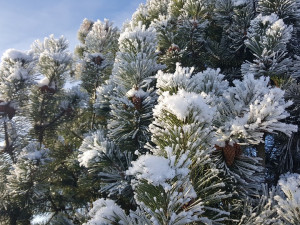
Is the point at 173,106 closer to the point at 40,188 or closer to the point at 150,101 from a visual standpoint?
the point at 150,101

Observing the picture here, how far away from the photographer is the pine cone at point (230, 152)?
4.72 ft

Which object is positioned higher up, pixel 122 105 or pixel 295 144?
pixel 122 105

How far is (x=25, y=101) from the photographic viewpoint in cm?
322

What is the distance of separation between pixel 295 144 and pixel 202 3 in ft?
5.43

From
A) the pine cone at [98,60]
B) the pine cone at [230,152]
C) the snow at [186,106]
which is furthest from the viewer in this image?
the pine cone at [98,60]

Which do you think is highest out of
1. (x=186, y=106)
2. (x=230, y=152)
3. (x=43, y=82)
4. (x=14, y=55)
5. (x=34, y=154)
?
(x=14, y=55)

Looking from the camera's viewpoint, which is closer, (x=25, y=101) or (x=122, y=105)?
(x=122, y=105)

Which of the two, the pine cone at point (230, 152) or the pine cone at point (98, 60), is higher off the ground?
the pine cone at point (98, 60)

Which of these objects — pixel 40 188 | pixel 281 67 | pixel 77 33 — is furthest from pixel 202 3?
pixel 77 33

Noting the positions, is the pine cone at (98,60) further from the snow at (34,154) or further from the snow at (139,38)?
the snow at (139,38)

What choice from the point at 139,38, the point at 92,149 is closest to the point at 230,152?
the point at 92,149

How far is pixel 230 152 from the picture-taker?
1.44 m

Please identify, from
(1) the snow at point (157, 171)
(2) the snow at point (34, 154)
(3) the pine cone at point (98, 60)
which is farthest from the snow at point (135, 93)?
(3) the pine cone at point (98, 60)

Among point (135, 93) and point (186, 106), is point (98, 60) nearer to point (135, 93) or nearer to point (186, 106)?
point (135, 93)
